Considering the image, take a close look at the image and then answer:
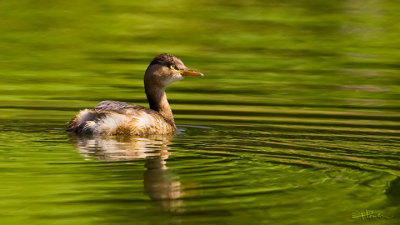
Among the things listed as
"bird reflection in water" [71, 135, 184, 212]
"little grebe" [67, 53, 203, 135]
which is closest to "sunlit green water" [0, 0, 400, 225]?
"bird reflection in water" [71, 135, 184, 212]

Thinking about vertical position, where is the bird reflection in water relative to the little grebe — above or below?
below

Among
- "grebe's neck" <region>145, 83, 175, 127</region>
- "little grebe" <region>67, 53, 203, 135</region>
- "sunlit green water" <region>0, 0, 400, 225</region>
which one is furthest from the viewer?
"grebe's neck" <region>145, 83, 175, 127</region>

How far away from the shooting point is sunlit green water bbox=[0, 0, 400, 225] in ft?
27.0

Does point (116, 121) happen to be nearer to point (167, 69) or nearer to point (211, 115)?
point (167, 69)

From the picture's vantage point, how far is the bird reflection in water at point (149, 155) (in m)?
8.43

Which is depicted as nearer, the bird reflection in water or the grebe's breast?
the bird reflection in water

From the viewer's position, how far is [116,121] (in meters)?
11.4

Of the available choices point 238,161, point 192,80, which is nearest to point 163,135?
point 238,161

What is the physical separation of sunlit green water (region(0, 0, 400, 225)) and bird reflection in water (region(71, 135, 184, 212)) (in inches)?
0.8

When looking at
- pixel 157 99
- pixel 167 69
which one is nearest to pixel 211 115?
pixel 157 99

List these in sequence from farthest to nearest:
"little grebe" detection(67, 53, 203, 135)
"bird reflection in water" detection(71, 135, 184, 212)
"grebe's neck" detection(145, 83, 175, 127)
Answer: "grebe's neck" detection(145, 83, 175, 127), "little grebe" detection(67, 53, 203, 135), "bird reflection in water" detection(71, 135, 184, 212)

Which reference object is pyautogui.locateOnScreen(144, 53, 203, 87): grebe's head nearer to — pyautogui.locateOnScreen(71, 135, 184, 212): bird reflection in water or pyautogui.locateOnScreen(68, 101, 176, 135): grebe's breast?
pyautogui.locateOnScreen(68, 101, 176, 135): grebe's breast

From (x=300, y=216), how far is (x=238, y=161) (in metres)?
1.96

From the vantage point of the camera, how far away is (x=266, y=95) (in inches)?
632
